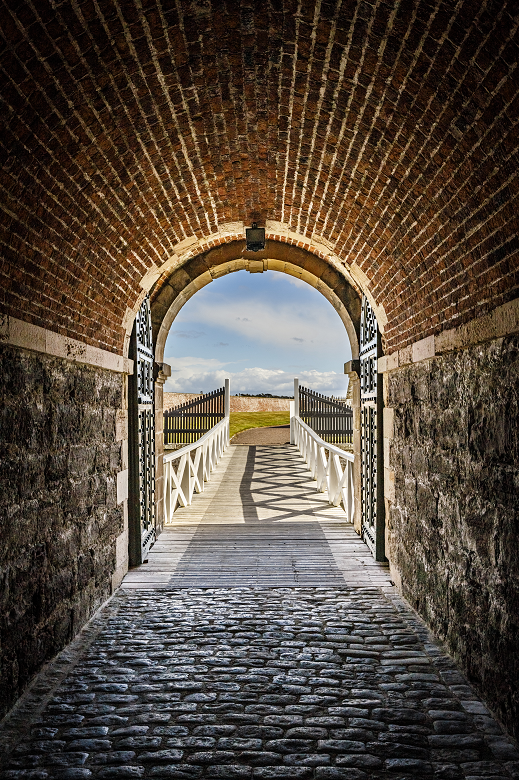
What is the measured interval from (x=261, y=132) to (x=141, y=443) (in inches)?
145

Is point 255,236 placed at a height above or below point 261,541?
above

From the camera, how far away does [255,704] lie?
3299 mm

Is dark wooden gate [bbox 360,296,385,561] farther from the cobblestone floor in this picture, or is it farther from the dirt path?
the dirt path

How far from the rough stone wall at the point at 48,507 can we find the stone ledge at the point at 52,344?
0.26 ft

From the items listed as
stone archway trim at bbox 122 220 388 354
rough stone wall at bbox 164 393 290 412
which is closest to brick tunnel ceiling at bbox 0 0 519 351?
stone archway trim at bbox 122 220 388 354

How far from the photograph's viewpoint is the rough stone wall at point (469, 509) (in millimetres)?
2986

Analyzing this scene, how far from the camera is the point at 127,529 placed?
19.5ft

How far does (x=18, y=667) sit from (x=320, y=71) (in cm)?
392

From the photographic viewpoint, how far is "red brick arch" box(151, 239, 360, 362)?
7711 mm

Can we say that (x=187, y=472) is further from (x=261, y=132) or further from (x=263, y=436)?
(x=263, y=436)

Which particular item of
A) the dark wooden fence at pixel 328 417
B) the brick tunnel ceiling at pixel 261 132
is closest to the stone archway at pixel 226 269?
the brick tunnel ceiling at pixel 261 132

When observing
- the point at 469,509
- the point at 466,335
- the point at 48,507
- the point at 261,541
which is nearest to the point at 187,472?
the point at 261,541

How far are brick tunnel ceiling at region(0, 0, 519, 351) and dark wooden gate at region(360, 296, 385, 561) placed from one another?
154 cm

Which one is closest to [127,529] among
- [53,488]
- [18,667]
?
[53,488]
